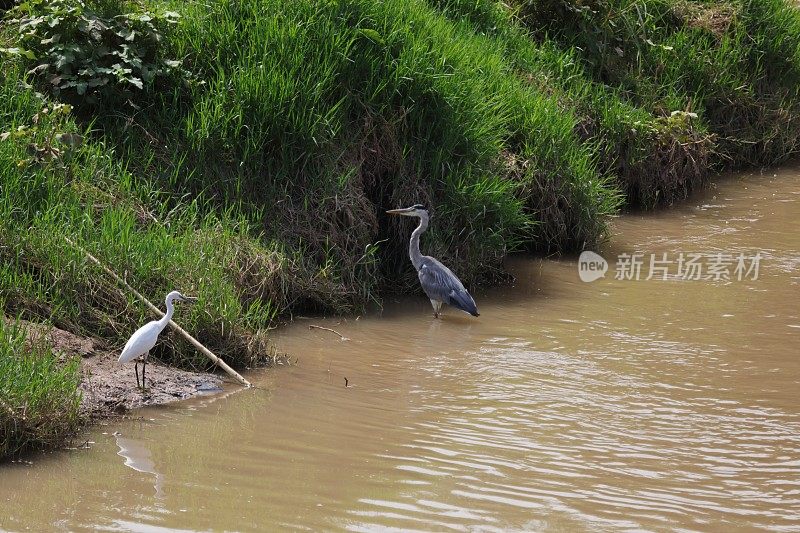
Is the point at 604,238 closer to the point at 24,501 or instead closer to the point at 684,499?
the point at 684,499

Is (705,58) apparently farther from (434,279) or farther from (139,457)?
(139,457)

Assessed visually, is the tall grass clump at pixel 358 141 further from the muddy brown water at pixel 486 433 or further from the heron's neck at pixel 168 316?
the heron's neck at pixel 168 316

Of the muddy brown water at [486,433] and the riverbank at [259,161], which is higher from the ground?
the riverbank at [259,161]

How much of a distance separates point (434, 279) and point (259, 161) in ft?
4.92

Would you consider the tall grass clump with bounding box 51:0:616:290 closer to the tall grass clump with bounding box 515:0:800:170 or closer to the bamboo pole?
the bamboo pole

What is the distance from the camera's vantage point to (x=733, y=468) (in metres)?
5.41

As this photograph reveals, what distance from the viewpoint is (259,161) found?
796 cm

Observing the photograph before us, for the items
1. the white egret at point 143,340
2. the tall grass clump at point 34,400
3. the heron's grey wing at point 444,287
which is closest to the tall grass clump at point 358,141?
the heron's grey wing at point 444,287

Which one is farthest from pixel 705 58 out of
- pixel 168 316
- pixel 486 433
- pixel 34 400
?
pixel 34 400

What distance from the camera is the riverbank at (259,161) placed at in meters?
6.68

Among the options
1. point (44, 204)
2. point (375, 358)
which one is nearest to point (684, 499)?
point (375, 358)

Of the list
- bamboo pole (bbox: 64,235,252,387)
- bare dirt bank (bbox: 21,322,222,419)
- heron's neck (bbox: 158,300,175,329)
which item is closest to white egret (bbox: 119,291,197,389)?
heron's neck (bbox: 158,300,175,329)

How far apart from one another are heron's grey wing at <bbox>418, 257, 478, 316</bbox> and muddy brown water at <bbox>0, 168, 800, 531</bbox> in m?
0.17

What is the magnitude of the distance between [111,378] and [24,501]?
53.3 inches
